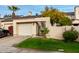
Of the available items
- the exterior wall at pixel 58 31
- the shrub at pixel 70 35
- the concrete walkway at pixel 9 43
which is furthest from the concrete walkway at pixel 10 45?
the shrub at pixel 70 35

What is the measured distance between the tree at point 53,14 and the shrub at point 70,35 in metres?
0.20

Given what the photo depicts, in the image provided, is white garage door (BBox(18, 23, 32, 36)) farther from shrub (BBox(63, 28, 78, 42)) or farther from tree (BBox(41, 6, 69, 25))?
shrub (BBox(63, 28, 78, 42))

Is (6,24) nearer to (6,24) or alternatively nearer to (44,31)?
(6,24)

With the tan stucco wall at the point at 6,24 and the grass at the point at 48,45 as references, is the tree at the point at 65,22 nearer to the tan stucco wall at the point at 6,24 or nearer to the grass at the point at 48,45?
the grass at the point at 48,45

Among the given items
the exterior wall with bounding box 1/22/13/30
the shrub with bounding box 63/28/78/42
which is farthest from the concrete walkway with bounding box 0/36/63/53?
the shrub with bounding box 63/28/78/42

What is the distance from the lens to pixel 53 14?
1.82m

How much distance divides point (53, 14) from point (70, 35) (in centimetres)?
34

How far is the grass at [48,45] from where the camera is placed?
1.82m

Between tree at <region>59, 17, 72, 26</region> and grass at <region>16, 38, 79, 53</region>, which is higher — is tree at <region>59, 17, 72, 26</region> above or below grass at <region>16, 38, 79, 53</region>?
above

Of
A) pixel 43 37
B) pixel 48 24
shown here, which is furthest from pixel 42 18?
pixel 43 37

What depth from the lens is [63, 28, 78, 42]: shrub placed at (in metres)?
1.79

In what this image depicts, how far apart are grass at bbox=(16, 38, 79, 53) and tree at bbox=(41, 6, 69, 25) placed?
254 millimetres
